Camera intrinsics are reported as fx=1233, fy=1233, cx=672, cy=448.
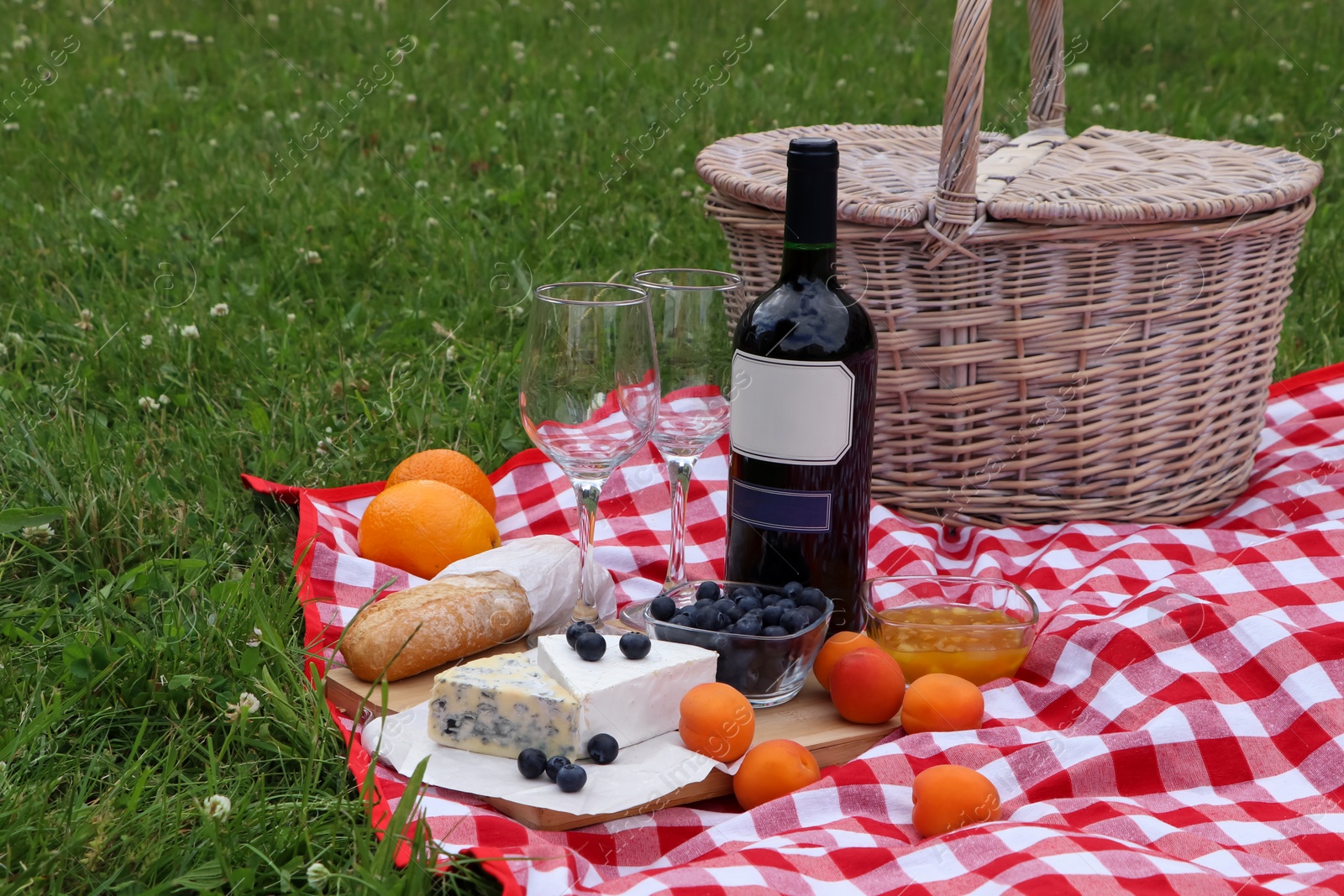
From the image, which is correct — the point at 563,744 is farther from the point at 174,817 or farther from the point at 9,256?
the point at 9,256

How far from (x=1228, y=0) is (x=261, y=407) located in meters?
5.55

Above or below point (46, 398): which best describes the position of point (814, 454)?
above

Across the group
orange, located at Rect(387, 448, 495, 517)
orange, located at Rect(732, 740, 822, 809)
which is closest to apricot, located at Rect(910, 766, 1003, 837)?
orange, located at Rect(732, 740, 822, 809)

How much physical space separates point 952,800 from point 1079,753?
0.23 metres

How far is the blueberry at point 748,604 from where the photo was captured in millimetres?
1611

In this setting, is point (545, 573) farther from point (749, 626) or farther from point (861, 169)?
point (861, 169)

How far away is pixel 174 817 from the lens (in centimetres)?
133

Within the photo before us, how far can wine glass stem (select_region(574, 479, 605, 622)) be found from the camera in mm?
1708

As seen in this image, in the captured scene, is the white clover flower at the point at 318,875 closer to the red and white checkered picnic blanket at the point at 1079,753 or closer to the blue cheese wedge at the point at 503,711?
the red and white checkered picnic blanket at the point at 1079,753

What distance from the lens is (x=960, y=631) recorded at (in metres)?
1.69

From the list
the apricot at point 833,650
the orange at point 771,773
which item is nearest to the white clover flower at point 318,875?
the orange at point 771,773

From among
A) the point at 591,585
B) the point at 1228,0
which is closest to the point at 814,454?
the point at 591,585

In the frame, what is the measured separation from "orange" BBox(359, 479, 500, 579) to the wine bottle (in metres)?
0.49

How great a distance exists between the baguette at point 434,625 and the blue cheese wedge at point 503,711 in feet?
0.46
